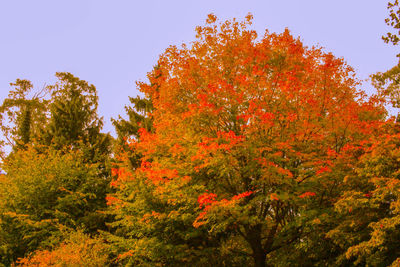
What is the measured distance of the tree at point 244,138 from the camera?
13188 millimetres

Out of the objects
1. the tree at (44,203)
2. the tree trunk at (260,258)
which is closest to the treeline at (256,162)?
the tree trunk at (260,258)

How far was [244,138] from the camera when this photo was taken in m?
13.1

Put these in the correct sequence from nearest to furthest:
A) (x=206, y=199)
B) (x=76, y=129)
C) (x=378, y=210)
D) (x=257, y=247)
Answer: (x=378, y=210)
(x=206, y=199)
(x=257, y=247)
(x=76, y=129)

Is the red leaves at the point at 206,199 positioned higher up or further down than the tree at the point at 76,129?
further down

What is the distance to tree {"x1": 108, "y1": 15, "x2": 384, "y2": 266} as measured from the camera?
43.3ft

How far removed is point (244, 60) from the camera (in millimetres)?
14945

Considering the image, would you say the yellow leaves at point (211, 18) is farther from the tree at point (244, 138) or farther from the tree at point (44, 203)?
the tree at point (44, 203)

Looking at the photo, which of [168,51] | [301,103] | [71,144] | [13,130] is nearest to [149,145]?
[168,51]

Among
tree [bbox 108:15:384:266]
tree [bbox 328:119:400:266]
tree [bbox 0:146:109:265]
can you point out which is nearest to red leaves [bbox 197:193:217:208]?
tree [bbox 108:15:384:266]

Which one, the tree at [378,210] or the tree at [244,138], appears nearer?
the tree at [378,210]

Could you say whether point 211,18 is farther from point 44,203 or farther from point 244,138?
point 44,203

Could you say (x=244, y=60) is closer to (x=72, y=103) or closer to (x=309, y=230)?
(x=309, y=230)

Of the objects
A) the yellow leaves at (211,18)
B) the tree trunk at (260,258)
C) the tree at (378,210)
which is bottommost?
the tree trunk at (260,258)

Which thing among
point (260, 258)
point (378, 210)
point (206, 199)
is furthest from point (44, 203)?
point (378, 210)
